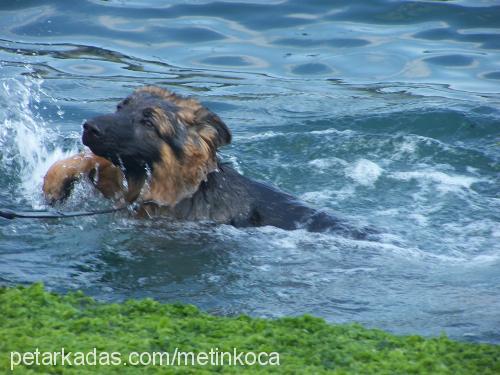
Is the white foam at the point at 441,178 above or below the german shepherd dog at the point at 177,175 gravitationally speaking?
below

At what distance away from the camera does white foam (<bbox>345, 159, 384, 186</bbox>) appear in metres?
10.0

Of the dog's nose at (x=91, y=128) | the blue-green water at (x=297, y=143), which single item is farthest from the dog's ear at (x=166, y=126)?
the blue-green water at (x=297, y=143)

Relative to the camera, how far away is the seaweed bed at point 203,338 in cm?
552

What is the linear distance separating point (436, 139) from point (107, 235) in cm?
442

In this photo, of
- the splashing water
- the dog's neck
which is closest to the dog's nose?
the dog's neck

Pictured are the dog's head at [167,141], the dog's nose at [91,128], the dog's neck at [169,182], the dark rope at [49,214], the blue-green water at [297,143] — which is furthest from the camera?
the dog's neck at [169,182]

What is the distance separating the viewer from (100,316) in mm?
6148

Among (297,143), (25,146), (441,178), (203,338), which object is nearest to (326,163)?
(297,143)

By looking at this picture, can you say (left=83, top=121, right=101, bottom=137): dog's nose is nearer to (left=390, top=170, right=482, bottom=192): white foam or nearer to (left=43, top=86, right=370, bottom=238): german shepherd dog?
(left=43, top=86, right=370, bottom=238): german shepherd dog

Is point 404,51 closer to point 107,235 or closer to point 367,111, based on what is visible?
point 367,111

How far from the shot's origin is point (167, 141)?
8.29 meters

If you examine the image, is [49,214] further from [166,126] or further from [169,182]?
[166,126]

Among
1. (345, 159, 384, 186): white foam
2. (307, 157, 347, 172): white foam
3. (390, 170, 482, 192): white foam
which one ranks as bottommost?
(390, 170, 482, 192): white foam

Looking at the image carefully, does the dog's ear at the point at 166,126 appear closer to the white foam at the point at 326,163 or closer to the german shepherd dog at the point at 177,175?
the german shepherd dog at the point at 177,175
